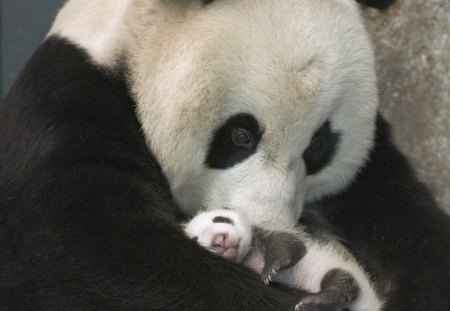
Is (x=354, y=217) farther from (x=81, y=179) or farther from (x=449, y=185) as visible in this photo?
(x=81, y=179)

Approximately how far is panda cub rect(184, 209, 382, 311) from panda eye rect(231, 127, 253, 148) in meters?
0.29

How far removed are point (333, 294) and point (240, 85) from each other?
0.91 m

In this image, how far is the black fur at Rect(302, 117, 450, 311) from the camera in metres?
3.69

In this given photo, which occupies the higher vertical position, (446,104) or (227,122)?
(227,122)

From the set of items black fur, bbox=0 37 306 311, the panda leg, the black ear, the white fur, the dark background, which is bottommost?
the dark background

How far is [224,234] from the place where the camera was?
11.3 feet

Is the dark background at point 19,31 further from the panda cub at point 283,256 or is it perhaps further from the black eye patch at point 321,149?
the panda cub at point 283,256

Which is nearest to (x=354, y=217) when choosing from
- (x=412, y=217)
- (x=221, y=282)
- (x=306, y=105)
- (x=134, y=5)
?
(x=412, y=217)

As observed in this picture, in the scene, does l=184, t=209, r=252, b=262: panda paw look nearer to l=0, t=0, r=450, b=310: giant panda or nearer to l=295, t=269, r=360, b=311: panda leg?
l=0, t=0, r=450, b=310: giant panda

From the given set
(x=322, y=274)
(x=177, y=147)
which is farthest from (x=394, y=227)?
(x=177, y=147)

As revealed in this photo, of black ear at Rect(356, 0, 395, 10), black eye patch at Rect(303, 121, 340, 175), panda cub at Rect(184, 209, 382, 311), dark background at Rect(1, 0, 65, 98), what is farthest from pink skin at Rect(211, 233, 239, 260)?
dark background at Rect(1, 0, 65, 98)

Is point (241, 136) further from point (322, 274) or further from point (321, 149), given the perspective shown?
point (322, 274)

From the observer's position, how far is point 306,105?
11.8 ft

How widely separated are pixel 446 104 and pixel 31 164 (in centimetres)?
253
